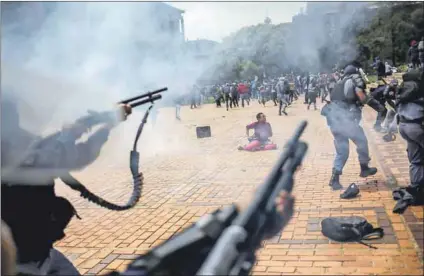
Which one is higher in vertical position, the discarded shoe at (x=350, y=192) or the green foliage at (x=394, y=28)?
the green foliage at (x=394, y=28)

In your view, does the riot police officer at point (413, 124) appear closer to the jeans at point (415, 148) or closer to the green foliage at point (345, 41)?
the jeans at point (415, 148)

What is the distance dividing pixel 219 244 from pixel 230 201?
4.31m

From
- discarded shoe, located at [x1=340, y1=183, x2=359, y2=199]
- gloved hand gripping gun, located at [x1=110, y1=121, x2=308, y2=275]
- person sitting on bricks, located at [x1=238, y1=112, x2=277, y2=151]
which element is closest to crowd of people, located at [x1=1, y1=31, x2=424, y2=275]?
person sitting on bricks, located at [x1=238, y1=112, x2=277, y2=151]

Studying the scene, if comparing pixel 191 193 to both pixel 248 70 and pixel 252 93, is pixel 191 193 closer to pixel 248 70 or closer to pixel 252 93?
pixel 248 70

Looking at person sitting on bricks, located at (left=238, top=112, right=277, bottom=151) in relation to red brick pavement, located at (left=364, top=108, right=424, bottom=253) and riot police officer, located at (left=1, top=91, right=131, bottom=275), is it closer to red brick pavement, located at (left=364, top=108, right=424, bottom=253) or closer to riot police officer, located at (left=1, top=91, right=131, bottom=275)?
red brick pavement, located at (left=364, top=108, right=424, bottom=253)

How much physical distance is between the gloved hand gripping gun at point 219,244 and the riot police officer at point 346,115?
4.23 meters

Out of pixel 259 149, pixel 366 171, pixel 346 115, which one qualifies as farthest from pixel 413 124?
pixel 259 149

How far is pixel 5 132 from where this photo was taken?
7.91 feet

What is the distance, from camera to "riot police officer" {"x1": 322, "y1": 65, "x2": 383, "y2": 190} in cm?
603

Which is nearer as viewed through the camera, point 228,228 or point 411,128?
point 228,228

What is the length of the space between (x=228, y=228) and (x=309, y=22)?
15.6ft

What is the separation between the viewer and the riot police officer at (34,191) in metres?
2.39

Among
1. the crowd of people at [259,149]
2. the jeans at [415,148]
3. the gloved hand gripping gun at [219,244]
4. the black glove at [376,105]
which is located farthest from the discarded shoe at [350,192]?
the black glove at [376,105]

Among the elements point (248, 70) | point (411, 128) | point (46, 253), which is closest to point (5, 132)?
point (46, 253)
